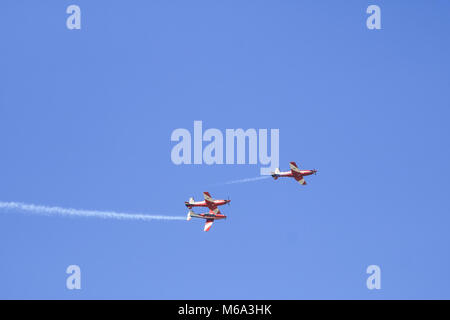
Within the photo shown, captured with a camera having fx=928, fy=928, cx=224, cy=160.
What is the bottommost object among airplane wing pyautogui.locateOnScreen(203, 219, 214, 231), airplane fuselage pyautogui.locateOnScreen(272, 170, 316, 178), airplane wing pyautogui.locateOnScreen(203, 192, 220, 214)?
airplane wing pyautogui.locateOnScreen(203, 219, 214, 231)

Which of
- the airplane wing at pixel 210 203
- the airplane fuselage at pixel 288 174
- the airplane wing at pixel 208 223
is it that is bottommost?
the airplane wing at pixel 208 223

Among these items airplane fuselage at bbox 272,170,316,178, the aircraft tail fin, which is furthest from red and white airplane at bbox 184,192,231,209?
airplane fuselage at bbox 272,170,316,178

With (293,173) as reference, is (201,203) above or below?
below

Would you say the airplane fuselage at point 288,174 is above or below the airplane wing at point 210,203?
above

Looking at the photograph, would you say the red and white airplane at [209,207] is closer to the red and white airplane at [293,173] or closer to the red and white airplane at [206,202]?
the red and white airplane at [206,202]

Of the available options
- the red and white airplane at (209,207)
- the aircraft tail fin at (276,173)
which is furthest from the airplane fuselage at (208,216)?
the aircraft tail fin at (276,173)

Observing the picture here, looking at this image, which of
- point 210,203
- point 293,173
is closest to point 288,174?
point 293,173

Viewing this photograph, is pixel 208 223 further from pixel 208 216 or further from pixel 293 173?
pixel 293 173

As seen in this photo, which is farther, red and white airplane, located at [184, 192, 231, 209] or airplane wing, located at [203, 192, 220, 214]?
airplane wing, located at [203, 192, 220, 214]

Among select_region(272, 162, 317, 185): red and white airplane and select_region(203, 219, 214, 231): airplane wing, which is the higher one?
select_region(272, 162, 317, 185): red and white airplane

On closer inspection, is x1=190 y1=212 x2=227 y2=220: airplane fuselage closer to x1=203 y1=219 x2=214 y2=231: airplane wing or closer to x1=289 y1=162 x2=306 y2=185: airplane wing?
x1=203 y1=219 x2=214 y2=231: airplane wing
